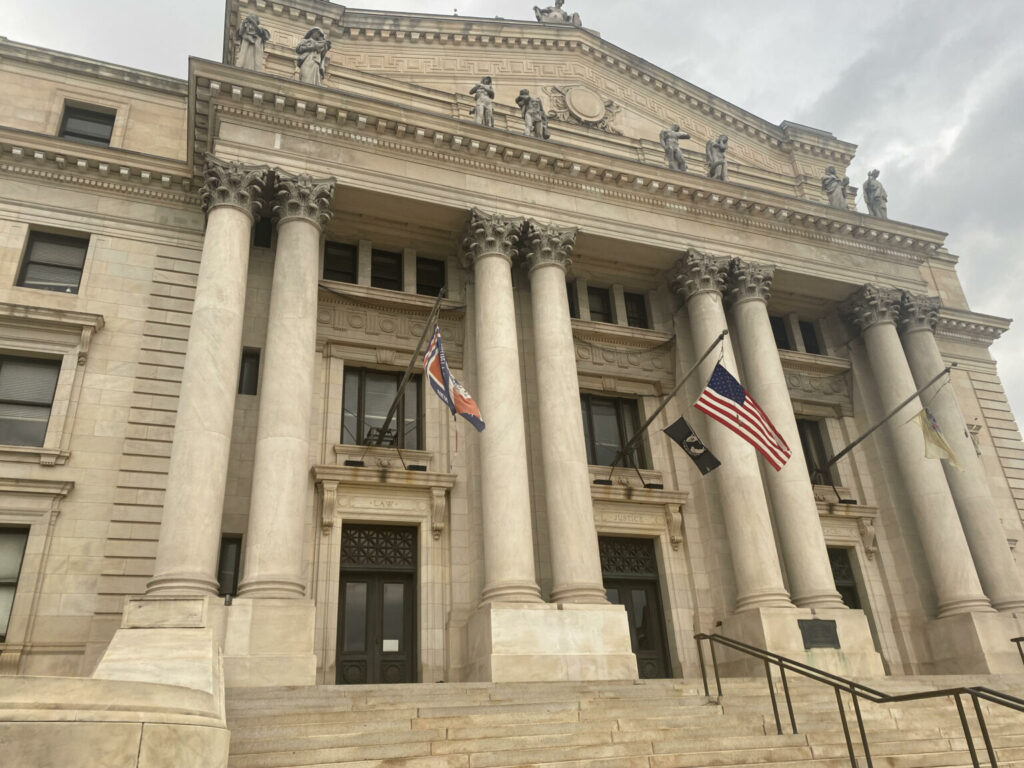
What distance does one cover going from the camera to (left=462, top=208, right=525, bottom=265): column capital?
65.8 ft

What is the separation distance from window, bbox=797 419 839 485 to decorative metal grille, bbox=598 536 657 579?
21.0 feet

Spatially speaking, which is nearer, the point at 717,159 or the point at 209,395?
the point at 209,395

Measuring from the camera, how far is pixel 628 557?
2039cm

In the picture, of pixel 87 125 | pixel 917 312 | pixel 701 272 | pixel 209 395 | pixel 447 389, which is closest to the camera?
pixel 209 395

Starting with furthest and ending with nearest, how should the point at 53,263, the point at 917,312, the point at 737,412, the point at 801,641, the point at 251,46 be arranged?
the point at 917,312 → the point at 251,46 → the point at 53,263 → the point at 801,641 → the point at 737,412

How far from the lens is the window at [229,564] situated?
16.6 metres

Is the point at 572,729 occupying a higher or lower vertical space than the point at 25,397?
lower

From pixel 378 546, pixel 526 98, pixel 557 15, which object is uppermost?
pixel 557 15

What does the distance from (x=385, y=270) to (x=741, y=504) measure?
1147 cm

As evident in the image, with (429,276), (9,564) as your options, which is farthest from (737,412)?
(9,564)

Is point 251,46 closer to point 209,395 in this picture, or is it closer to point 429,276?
point 429,276

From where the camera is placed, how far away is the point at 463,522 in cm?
1861

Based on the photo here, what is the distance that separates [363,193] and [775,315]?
1448 centimetres

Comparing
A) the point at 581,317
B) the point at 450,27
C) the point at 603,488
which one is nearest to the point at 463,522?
the point at 603,488
